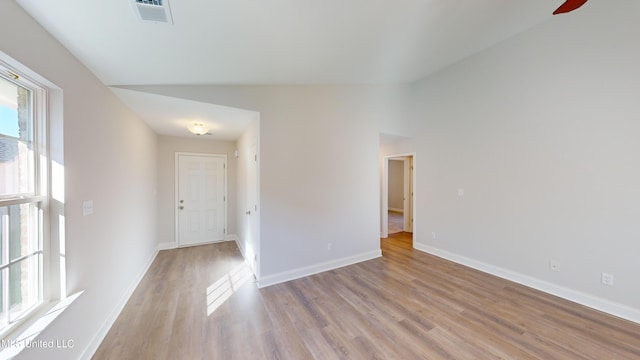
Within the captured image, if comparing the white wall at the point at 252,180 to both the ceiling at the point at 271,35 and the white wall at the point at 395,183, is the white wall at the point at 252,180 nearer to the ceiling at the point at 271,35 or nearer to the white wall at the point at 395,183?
the ceiling at the point at 271,35

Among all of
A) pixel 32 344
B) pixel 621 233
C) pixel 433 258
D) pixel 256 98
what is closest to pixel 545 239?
pixel 621 233

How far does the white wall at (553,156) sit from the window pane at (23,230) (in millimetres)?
4970

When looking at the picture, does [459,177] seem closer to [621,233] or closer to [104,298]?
[621,233]

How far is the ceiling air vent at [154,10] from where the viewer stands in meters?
1.29

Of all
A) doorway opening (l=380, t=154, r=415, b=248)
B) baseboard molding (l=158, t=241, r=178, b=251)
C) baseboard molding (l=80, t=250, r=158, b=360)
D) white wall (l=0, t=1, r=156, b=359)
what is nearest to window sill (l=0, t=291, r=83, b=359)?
white wall (l=0, t=1, r=156, b=359)

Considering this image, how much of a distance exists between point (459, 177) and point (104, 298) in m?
5.01

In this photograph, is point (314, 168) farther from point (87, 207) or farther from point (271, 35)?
point (87, 207)

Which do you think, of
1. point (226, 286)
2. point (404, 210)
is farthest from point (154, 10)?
point (404, 210)

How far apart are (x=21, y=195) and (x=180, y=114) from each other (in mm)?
1999

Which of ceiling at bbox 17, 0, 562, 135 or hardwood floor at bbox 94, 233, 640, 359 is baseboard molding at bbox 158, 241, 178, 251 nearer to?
hardwood floor at bbox 94, 233, 640, 359

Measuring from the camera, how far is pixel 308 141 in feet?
10.9

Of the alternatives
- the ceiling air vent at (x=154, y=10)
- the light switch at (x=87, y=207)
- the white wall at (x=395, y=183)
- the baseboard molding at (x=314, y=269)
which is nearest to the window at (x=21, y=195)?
the light switch at (x=87, y=207)

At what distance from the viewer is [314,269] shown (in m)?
3.34

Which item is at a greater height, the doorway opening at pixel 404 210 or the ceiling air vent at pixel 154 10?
the ceiling air vent at pixel 154 10
